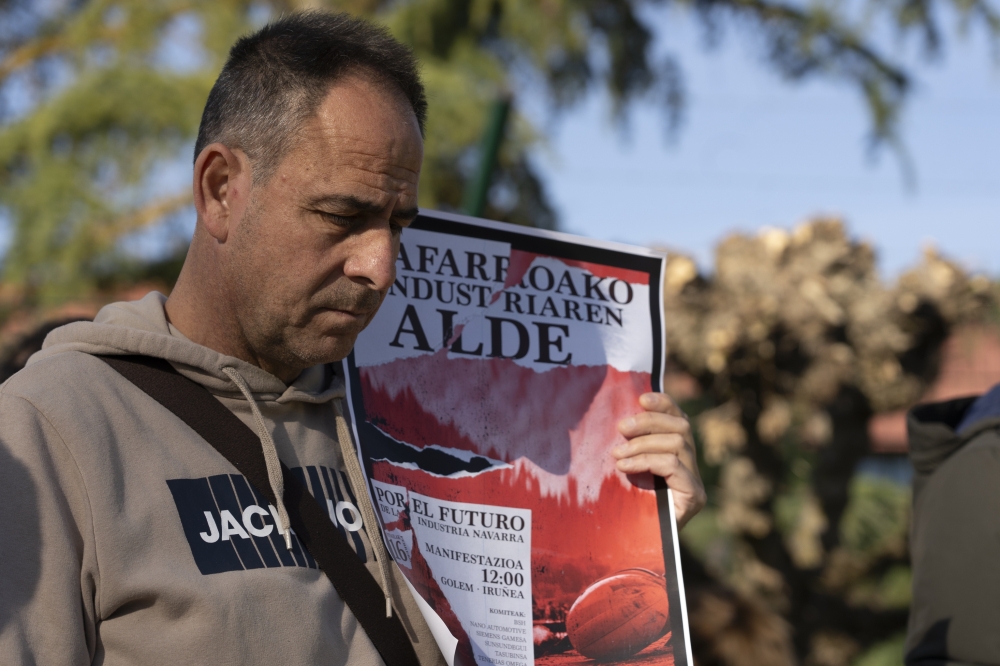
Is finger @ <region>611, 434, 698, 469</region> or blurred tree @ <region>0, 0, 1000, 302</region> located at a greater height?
blurred tree @ <region>0, 0, 1000, 302</region>

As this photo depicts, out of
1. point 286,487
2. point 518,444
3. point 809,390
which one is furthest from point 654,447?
point 809,390

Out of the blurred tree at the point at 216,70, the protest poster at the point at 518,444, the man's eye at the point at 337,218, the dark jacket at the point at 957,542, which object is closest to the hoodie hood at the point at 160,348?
the protest poster at the point at 518,444

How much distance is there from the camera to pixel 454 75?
19.4ft

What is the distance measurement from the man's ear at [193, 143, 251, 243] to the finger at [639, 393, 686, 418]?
2.47 feet

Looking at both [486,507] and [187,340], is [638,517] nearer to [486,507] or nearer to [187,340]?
[486,507]

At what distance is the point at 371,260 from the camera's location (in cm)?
136

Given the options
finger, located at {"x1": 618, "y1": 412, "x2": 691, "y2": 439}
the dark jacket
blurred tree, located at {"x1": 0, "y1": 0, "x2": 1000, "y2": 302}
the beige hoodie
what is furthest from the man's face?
blurred tree, located at {"x1": 0, "y1": 0, "x2": 1000, "y2": 302}

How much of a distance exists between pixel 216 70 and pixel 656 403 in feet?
15.0

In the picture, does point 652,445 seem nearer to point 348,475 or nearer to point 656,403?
point 656,403

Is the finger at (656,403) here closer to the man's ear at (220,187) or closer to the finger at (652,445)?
the finger at (652,445)

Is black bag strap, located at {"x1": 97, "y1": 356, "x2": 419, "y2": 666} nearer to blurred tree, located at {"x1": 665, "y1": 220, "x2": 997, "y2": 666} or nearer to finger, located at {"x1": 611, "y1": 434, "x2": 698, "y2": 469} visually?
finger, located at {"x1": 611, "y1": 434, "x2": 698, "y2": 469}

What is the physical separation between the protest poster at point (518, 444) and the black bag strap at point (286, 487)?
0.08m

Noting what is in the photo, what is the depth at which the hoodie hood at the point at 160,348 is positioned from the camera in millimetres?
1329

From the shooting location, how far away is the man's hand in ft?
5.45
